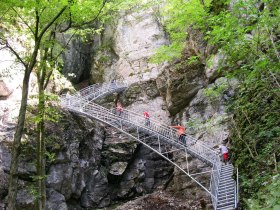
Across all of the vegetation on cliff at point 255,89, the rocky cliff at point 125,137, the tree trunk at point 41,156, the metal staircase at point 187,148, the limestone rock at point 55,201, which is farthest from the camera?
the rocky cliff at point 125,137

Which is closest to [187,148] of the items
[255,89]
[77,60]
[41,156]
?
[255,89]

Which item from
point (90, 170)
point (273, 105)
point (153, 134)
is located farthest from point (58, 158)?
point (273, 105)

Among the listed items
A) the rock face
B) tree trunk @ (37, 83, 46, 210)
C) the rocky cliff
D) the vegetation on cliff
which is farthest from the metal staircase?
tree trunk @ (37, 83, 46, 210)

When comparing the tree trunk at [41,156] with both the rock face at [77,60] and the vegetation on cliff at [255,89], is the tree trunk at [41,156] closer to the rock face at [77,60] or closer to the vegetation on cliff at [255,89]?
the vegetation on cliff at [255,89]

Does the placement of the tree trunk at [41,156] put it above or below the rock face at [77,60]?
below

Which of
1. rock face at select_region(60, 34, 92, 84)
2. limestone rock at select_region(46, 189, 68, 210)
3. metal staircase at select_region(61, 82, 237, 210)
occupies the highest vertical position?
rock face at select_region(60, 34, 92, 84)

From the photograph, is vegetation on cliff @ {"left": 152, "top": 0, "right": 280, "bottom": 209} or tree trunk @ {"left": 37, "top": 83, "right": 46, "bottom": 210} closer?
vegetation on cliff @ {"left": 152, "top": 0, "right": 280, "bottom": 209}

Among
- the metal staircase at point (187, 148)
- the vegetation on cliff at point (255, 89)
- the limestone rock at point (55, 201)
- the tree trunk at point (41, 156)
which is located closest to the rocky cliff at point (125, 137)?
the limestone rock at point (55, 201)

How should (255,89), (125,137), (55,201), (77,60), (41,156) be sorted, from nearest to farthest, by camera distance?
(255,89) → (41,156) → (55,201) → (125,137) → (77,60)

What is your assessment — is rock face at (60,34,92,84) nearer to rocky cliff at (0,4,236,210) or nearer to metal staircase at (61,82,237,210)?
rocky cliff at (0,4,236,210)

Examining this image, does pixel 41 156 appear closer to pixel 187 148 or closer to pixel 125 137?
pixel 187 148

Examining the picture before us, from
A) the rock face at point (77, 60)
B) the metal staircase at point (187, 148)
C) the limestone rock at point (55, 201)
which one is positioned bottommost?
the limestone rock at point (55, 201)

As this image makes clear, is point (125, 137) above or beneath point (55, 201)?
above

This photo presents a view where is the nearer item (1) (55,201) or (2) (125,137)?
(1) (55,201)
